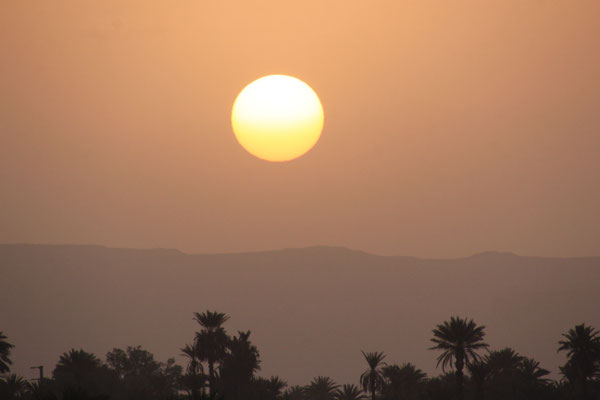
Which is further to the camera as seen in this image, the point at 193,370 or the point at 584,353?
the point at 193,370

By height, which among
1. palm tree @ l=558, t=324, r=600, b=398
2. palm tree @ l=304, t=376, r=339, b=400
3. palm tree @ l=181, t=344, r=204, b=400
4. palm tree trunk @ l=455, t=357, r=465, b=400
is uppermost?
palm tree @ l=304, t=376, r=339, b=400

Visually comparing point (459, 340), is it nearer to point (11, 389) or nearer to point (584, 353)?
point (584, 353)

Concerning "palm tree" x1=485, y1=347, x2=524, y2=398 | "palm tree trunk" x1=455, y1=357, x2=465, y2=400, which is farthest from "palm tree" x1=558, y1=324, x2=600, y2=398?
"palm tree" x1=485, y1=347, x2=524, y2=398

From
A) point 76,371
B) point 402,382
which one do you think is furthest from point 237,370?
point 402,382

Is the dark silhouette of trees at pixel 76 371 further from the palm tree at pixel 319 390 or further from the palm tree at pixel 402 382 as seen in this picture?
the palm tree at pixel 319 390

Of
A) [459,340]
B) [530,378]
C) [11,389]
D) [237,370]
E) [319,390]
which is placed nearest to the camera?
[459,340]

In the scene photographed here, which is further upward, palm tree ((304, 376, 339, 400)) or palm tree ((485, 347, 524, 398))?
palm tree ((304, 376, 339, 400))

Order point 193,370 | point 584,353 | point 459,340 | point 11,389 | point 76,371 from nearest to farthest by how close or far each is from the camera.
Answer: point 459,340 < point 584,353 < point 11,389 < point 76,371 < point 193,370

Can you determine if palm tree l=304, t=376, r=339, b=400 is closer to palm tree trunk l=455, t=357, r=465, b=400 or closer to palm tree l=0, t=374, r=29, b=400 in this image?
palm tree trunk l=455, t=357, r=465, b=400

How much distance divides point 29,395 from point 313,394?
165 ft

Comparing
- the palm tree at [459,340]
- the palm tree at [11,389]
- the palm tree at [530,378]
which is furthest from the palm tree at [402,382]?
the palm tree at [11,389]

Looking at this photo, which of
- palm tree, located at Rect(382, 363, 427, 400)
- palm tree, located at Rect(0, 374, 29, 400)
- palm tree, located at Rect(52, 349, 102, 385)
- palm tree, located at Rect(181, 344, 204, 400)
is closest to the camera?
palm tree, located at Rect(0, 374, 29, 400)

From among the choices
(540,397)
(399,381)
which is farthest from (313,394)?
(540,397)

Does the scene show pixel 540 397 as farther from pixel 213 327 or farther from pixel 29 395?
pixel 29 395
